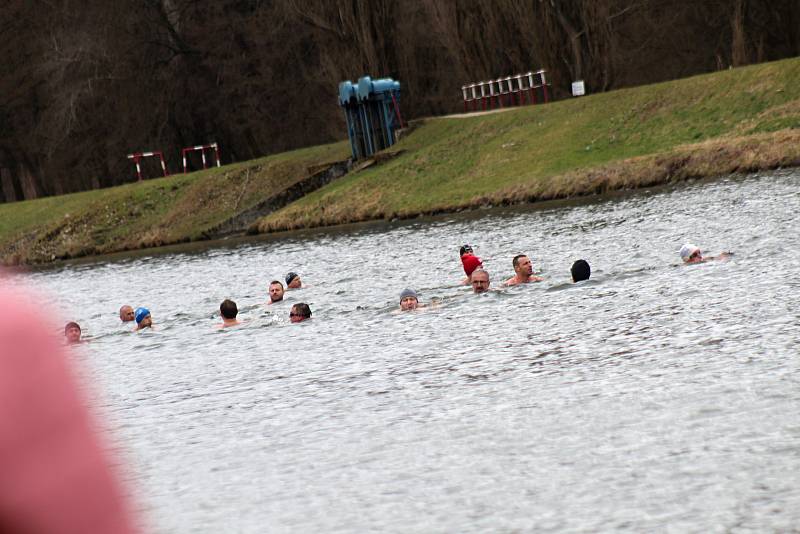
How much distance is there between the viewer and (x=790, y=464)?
8.64 meters

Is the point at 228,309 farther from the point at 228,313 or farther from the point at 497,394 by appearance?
the point at 497,394

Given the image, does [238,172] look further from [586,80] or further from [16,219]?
[586,80]

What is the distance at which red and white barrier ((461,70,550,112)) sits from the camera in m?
50.4

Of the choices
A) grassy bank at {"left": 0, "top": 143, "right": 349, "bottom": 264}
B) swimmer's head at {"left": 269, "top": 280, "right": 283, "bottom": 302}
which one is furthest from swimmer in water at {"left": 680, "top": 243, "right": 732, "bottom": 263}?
grassy bank at {"left": 0, "top": 143, "right": 349, "bottom": 264}

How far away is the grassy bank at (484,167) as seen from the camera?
1442 inches

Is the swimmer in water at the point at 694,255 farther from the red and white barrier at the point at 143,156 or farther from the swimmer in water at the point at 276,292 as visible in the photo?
the red and white barrier at the point at 143,156

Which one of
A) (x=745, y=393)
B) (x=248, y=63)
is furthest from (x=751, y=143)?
(x=248, y=63)

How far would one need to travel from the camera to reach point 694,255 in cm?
2081

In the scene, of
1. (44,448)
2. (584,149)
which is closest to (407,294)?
(44,448)

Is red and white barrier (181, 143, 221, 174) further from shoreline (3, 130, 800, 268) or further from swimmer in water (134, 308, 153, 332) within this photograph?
swimmer in water (134, 308, 153, 332)

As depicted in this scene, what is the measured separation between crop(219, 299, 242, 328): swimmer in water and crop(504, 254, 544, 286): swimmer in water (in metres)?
4.41

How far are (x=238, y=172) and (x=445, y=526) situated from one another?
47.7 meters

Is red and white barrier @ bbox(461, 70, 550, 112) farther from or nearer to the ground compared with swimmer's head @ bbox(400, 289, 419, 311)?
farther from the ground

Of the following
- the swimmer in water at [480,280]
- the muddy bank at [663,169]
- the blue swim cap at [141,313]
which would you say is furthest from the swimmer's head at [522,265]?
the muddy bank at [663,169]
